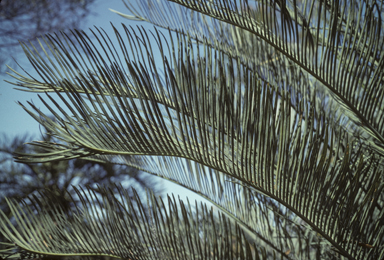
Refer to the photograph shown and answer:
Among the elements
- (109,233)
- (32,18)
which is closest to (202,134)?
(109,233)

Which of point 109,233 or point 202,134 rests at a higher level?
point 202,134

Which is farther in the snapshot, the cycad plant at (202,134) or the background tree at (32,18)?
the background tree at (32,18)

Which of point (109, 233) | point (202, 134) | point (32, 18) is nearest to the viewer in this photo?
point (202, 134)

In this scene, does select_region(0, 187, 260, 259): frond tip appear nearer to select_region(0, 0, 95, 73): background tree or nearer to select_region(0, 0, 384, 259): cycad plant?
select_region(0, 0, 384, 259): cycad plant

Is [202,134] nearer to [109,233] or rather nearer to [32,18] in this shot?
[109,233]

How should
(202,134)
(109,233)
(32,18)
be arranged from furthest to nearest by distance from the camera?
(32,18), (109,233), (202,134)

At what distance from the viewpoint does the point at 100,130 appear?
616mm

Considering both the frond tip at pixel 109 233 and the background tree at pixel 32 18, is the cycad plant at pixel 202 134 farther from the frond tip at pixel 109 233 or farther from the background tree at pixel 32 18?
the background tree at pixel 32 18

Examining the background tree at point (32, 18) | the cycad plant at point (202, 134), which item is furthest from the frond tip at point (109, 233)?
the background tree at point (32, 18)

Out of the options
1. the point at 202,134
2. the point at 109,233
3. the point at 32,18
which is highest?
the point at 32,18

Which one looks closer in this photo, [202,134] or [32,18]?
[202,134]

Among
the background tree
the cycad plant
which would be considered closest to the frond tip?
the cycad plant

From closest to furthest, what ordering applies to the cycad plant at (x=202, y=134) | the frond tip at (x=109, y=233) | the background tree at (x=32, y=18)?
1. the cycad plant at (x=202, y=134)
2. the frond tip at (x=109, y=233)
3. the background tree at (x=32, y=18)

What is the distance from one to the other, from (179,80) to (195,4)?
0.44 m
